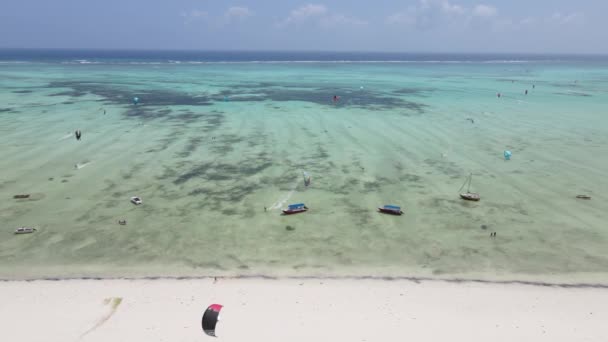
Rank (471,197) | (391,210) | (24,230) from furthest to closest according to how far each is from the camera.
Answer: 1. (471,197)
2. (391,210)
3. (24,230)

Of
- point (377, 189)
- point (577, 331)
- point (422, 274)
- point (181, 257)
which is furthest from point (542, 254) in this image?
point (181, 257)

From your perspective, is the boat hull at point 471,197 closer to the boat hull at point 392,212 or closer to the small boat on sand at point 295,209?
the boat hull at point 392,212

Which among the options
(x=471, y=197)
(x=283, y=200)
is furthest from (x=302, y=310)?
(x=471, y=197)

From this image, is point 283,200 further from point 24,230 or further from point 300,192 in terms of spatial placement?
point 24,230

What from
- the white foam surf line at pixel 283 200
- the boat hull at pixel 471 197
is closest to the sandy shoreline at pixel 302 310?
the white foam surf line at pixel 283 200

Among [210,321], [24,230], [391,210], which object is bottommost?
[210,321]
